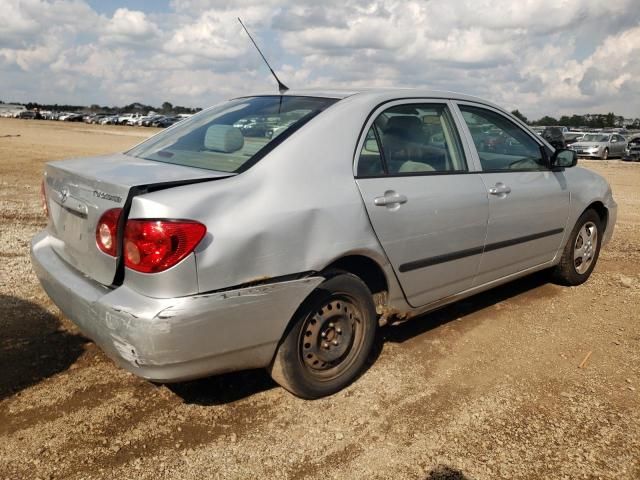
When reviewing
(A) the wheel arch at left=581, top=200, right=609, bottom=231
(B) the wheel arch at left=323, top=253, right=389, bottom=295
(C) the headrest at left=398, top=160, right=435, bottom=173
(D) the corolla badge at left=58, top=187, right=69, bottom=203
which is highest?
(C) the headrest at left=398, top=160, right=435, bottom=173

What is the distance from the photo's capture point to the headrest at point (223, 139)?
312cm

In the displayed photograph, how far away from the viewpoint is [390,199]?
3.17 m

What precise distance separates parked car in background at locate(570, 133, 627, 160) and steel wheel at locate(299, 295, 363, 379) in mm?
26145

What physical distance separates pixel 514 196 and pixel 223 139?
2.14 metres

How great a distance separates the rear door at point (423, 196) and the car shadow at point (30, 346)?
85.7 inches

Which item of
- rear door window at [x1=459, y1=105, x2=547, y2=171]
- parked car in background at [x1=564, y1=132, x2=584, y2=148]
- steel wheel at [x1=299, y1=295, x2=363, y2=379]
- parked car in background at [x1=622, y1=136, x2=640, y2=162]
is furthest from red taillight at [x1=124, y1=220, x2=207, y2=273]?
parked car in background at [x1=622, y1=136, x2=640, y2=162]

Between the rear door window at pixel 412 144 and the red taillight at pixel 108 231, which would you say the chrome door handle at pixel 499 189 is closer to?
the rear door window at pixel 412 144

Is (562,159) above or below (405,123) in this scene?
below

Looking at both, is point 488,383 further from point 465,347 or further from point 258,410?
point 258,410

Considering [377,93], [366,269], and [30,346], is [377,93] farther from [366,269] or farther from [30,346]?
[30,346]

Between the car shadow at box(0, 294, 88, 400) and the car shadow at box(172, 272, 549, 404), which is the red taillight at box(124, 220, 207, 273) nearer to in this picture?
the car shadow at box(172, 272, 549, 404)

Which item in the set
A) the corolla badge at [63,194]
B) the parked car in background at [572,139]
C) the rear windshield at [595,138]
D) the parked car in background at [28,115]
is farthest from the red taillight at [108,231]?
the parked car in background at [28,115]

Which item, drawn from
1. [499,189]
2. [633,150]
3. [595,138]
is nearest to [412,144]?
[499,189]

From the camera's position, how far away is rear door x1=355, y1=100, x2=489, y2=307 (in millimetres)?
3189
